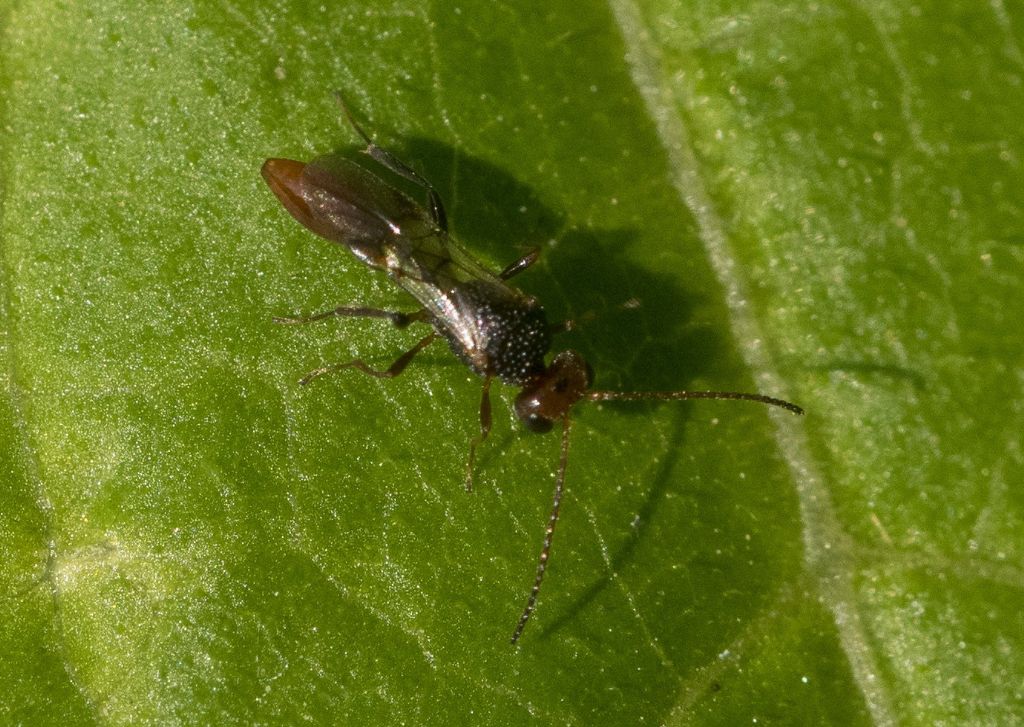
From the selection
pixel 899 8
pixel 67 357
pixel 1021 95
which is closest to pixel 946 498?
pixel 1021 95

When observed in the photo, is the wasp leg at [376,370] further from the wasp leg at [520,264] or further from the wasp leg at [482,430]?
the wasp leg at [520,264]

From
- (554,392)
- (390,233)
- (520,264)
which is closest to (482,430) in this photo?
(554,392)

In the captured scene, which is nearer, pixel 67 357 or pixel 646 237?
pixel 67 357

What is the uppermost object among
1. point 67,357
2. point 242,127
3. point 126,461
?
point 242,127

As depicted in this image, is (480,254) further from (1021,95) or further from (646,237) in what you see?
(1021,95)

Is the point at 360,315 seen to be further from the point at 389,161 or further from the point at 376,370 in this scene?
the point at 389,161

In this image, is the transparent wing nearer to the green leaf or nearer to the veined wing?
the veined wing
